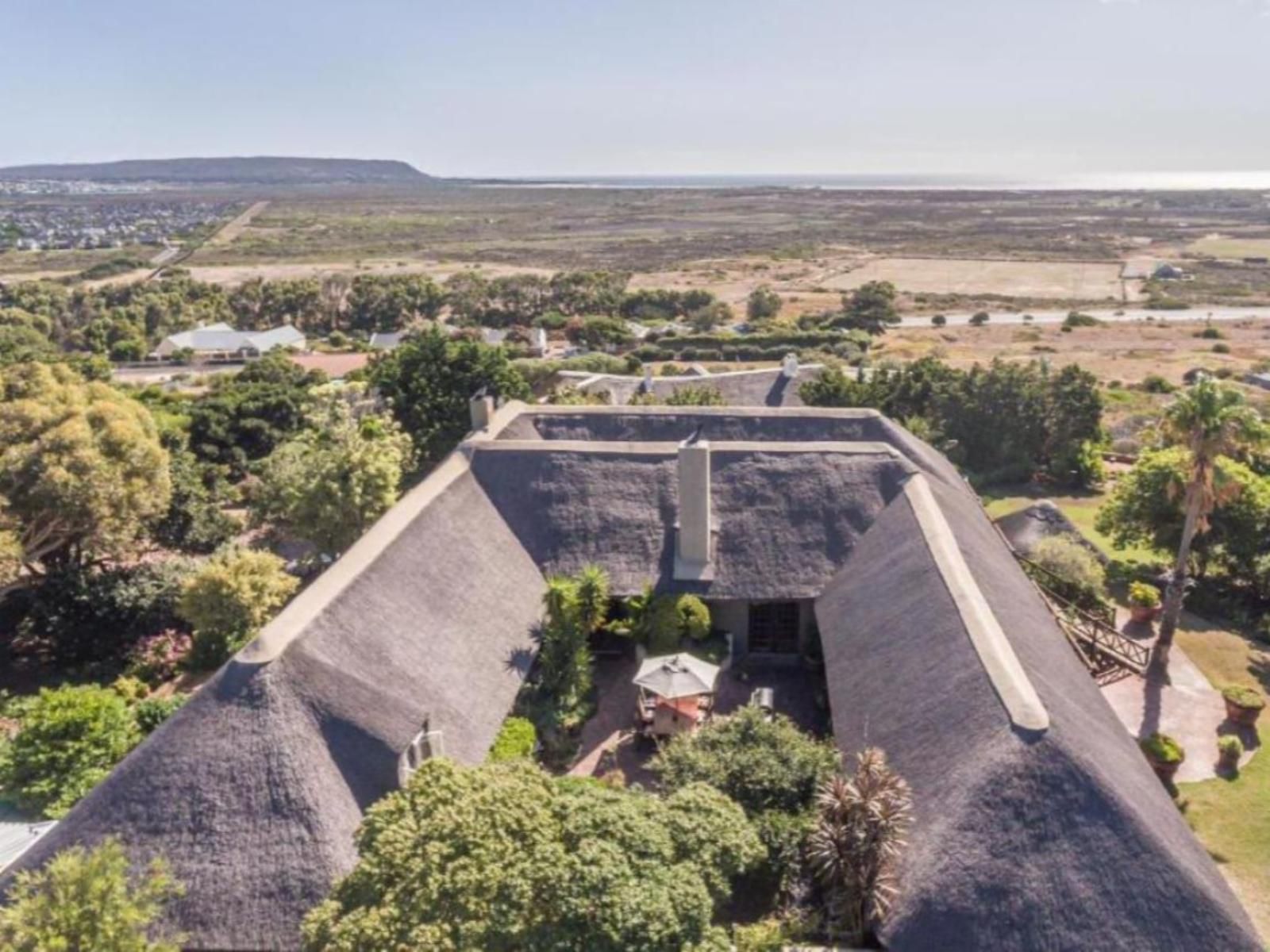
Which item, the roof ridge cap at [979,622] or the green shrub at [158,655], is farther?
the green shrub at [158,655]

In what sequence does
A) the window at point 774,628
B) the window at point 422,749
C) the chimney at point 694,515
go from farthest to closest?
the window at point 774,628 < the chimney at point 694,515 < the window at point 422,749

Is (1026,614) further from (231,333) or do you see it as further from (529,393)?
(231,333)

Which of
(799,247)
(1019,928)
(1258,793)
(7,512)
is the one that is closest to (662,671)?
(1019,928)

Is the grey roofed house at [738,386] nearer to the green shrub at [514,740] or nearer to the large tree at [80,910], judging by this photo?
the green shrub at [514,740]

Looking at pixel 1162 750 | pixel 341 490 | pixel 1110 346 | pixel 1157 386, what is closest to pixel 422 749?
pixel 341 490

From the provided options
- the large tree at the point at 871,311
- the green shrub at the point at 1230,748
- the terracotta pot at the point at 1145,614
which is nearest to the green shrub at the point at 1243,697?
the green shrub at the point at 1230,748

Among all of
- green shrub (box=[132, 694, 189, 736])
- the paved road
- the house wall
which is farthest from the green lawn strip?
the paved road
